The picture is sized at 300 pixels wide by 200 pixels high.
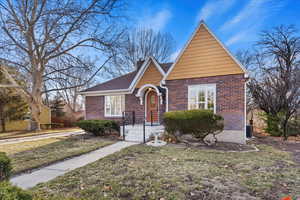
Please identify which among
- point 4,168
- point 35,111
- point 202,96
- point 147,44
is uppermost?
point 147,44

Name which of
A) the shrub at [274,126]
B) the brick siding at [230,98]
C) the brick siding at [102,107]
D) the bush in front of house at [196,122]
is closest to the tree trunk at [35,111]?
the brick siding at [102,107]

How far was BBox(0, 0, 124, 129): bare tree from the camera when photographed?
1337 cm

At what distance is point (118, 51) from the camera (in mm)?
15219

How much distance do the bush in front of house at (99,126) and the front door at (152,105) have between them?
2.46 meters

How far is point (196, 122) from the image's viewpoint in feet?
25.8

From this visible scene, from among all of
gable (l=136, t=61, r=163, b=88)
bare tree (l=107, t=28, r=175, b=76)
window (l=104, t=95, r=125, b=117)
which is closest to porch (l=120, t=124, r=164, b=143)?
window (l=104, t=95, r=125, b=117)

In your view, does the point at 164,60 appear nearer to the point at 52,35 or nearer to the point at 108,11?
the point at 108,11

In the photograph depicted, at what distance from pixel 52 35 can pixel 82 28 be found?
2.64 m

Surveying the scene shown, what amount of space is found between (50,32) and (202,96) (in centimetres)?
1342

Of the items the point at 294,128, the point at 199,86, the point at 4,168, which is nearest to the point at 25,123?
the point at 199,86

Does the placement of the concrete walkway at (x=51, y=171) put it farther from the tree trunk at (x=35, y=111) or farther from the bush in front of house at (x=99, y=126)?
the tree trunk at (x=35, y=111)

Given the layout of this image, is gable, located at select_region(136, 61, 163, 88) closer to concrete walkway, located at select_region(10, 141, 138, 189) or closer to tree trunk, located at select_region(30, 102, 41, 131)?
concrete walkway, located at select_region(10, 141, 138, 189)

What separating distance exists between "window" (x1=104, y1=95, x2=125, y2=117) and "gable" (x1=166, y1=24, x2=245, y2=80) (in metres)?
4.71

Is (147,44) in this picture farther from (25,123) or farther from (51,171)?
(51,171)
